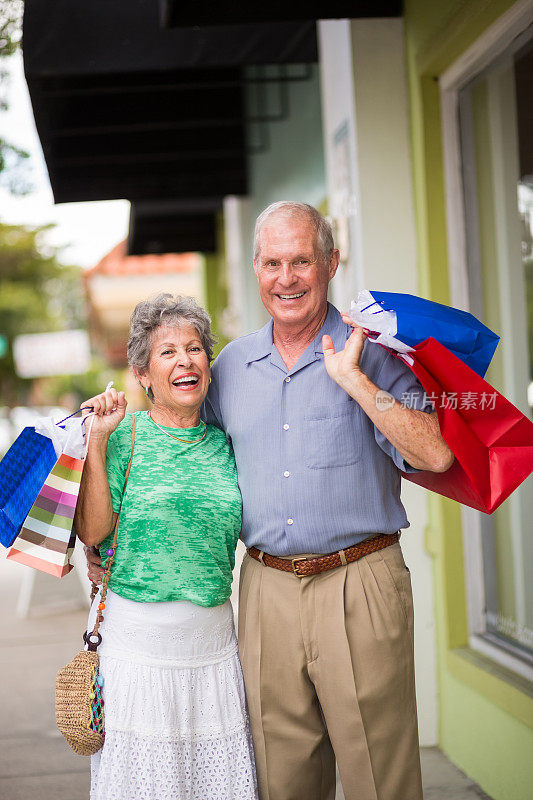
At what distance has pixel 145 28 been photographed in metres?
4.91

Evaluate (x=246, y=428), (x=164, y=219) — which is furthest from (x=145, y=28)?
(x=164, y=219)

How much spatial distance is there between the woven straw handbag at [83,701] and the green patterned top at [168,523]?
4 cm

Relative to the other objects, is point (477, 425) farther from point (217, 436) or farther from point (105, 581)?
point (105, 581)

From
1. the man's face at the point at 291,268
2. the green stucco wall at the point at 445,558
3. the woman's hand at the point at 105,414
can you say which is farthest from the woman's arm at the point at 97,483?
the green stucco wall at the point at 445,558

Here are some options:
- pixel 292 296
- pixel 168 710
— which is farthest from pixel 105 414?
pixel 168 710

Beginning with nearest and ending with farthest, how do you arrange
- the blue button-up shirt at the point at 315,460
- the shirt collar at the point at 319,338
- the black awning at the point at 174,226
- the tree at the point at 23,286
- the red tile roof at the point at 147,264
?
1. the blue button-up shirt at the point at 315,460
2. the shirt collar at the point at 319,338
3. the black awning at the point at 174,226
4. the red tile roof at the point at 147,264
5. the tree at the point at 23,286

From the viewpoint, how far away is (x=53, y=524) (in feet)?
8.51

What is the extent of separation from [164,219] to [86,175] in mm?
3845

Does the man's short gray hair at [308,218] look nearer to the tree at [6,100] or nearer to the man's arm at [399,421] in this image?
the man's arm at [399,421]

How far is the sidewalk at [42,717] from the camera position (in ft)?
13.3

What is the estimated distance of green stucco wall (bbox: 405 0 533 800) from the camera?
3629 millimetres

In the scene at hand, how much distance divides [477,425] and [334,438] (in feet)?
1.34

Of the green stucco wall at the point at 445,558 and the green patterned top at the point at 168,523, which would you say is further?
the green stucco wall at the point at 445,558

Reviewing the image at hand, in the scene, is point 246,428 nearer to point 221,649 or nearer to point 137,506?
point 137,506
